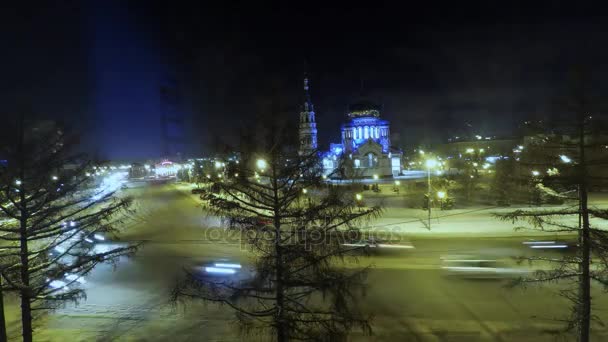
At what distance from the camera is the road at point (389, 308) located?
1078cm

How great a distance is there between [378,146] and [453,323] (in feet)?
222

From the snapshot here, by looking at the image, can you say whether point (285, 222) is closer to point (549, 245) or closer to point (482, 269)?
point (482, 269)

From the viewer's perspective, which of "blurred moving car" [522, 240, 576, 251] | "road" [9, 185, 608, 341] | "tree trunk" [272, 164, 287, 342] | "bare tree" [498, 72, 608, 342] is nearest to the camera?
"tree trunk" [272, 164, 287, 342]

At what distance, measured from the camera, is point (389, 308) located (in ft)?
40.4

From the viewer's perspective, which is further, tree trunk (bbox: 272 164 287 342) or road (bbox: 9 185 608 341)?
road (bbox: 9 185 608 341)

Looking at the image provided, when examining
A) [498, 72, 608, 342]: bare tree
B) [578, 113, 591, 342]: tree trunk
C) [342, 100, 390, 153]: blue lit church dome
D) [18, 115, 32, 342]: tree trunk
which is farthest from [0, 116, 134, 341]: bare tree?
[342, 100, 390, 153]: blue lit church dome

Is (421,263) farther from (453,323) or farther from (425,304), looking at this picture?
(453,323)

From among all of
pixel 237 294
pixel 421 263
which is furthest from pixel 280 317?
A: pixel 421 263

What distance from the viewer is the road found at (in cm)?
1078

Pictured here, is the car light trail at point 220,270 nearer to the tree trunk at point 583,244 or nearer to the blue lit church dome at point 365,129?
the tree trunk at point 583,244

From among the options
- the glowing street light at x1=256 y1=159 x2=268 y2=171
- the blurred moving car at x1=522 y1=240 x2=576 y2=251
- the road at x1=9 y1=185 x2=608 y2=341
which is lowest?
the road at x1=9 y1=185 x2=608 y2=341

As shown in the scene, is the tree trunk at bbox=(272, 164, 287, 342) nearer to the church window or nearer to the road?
the road

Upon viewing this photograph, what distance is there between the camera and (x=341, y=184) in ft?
23.5

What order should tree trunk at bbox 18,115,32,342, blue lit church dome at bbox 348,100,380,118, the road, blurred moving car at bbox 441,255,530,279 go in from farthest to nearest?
blue lit church dome at bbox 348,100,380,118
blurred moving car at bbox 441,255,530,279
the road
tree trunk at bbox 18,115,32,342
